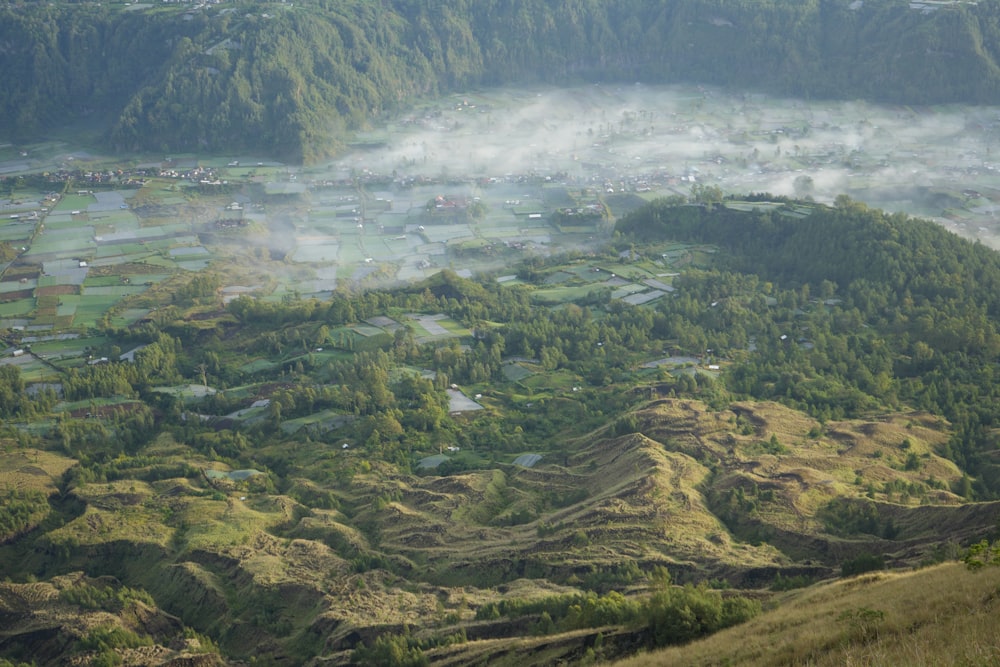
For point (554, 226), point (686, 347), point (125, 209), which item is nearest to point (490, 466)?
point (686, 347)

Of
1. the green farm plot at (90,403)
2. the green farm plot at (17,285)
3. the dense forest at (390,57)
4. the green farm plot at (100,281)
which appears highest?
Answer: the dense forest at (390,57)

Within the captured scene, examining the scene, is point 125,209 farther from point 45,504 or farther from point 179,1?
point 45,504

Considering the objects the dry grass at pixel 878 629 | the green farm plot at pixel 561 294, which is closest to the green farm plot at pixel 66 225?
the green farm plot at pixel 561 294

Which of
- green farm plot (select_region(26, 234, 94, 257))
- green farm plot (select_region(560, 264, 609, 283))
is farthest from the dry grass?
green farm plot (select_region(26, 234, 94, 257))

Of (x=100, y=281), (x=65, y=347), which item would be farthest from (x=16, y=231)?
(x=65, y=347)

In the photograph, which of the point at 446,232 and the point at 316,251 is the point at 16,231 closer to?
the point at 316,251

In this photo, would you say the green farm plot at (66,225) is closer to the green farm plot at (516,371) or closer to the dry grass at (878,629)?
the green farm plot at (516,371)
